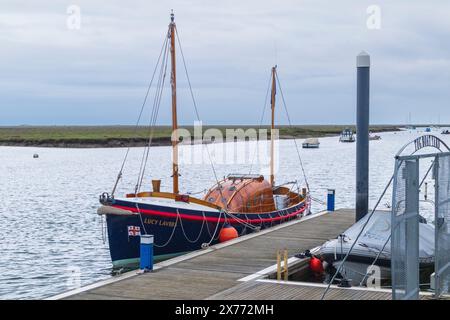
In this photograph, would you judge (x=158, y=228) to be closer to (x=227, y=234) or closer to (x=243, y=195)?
(x=227, y=234)

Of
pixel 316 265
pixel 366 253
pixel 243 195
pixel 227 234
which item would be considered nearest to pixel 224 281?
pixel 316 265

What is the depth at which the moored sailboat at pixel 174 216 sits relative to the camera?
20688 mm

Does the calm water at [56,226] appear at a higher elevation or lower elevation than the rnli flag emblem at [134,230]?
lower

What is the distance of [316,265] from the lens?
17609mm

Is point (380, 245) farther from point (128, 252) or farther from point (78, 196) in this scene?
point (78, 196)

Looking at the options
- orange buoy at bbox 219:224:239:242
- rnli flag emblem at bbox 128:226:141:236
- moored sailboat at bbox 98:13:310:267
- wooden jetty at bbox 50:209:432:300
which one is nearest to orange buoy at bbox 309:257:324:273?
wooden jetty at bbox 50:209:432:300

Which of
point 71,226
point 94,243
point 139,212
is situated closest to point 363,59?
point 139,212

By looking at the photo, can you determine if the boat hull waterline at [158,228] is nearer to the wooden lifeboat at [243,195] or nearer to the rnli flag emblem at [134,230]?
the rnli flag emblem at [134,230]

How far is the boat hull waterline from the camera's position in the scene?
67.7ft

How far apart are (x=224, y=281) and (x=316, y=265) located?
336cm

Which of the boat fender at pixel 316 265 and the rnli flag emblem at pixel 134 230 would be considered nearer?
the boat fender at pixel 316 265

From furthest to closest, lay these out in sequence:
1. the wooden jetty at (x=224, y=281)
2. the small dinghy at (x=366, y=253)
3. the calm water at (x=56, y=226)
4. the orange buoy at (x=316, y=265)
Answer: the calm water at (x=56, y=226)
the orange buoy at (x=316, y=265)
the small dinghy at (x=366, y=253)
the wooden jetty at (x=224, y=281)

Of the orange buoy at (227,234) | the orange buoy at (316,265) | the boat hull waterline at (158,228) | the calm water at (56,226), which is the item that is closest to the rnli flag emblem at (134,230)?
the boat hull waterline at (158,228)
